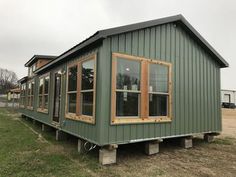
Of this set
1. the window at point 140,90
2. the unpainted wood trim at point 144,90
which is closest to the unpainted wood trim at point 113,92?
the window at point 140,90

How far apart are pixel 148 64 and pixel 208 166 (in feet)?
9.27

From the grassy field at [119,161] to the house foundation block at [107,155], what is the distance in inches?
5.5

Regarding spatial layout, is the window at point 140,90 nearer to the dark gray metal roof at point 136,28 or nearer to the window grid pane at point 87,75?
the dark gray metal roof at point 136,28

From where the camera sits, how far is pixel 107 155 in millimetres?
4777

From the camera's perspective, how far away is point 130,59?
5.31 m

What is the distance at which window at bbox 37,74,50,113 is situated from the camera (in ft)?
31.9

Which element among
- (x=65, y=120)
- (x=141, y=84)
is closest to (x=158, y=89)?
(x=141, y=84)

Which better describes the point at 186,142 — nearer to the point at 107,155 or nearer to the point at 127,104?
the point at 127,104

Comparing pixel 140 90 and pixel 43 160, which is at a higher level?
pixel 140 90

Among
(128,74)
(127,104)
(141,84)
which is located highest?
(128,74)

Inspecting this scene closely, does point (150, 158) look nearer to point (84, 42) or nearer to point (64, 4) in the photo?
point (84, 42)

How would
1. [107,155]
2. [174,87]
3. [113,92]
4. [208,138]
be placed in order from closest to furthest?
[107,155]
[113,92]
[174,87]
[208,138]

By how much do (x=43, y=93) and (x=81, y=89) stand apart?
513 cm

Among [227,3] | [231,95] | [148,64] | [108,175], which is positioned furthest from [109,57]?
[231,95]
